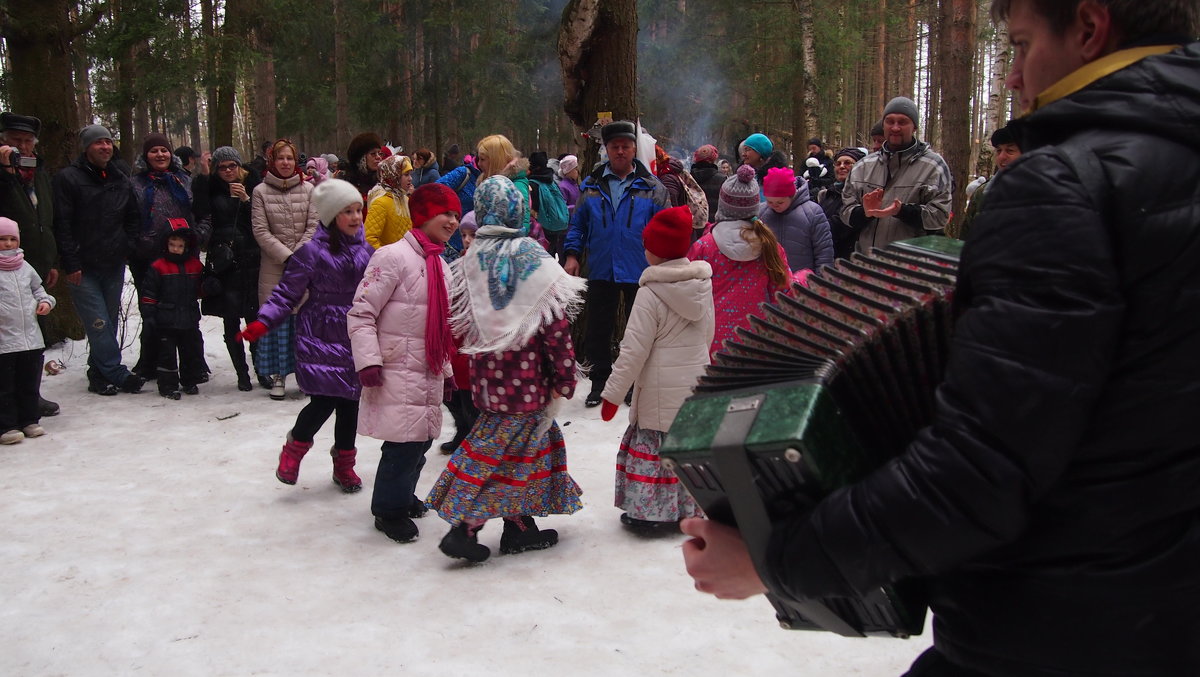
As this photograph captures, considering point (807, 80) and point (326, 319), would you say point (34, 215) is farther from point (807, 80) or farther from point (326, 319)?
point (807, 80)

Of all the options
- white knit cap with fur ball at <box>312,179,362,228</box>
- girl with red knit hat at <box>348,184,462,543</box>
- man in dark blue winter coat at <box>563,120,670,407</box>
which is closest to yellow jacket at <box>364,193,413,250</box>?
man in dark blue winter coat at <box>563,120,670,407</box>

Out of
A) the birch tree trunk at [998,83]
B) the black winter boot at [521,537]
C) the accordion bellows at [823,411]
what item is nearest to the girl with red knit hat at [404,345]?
the black winter boot at [521,537]

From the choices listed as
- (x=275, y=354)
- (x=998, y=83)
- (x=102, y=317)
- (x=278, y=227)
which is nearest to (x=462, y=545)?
(x=275, y=354)

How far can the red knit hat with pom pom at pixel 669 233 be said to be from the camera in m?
4.75

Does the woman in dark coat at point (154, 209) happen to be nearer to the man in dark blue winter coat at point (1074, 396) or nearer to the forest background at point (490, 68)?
the forest background at point (490, 68)

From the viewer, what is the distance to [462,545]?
4492mm

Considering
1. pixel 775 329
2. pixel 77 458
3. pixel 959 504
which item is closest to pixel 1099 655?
pixel 959 504

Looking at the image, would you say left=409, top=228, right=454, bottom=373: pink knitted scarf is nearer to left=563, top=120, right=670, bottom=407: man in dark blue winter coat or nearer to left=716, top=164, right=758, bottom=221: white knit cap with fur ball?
left=716, top=164, right=758, bottom=221: white knit cap with fur ball

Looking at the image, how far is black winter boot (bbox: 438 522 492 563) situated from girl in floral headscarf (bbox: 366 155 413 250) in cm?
335

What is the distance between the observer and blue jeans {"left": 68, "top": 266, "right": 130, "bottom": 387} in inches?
307

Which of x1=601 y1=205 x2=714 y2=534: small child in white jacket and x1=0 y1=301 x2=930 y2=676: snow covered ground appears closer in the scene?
x1=0 y1=301 x2=930 y2=676: snow covered ground

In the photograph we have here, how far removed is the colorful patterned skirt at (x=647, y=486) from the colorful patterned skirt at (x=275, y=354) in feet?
13.5

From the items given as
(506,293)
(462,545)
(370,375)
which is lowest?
(462,545)

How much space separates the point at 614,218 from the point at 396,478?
3.04m
